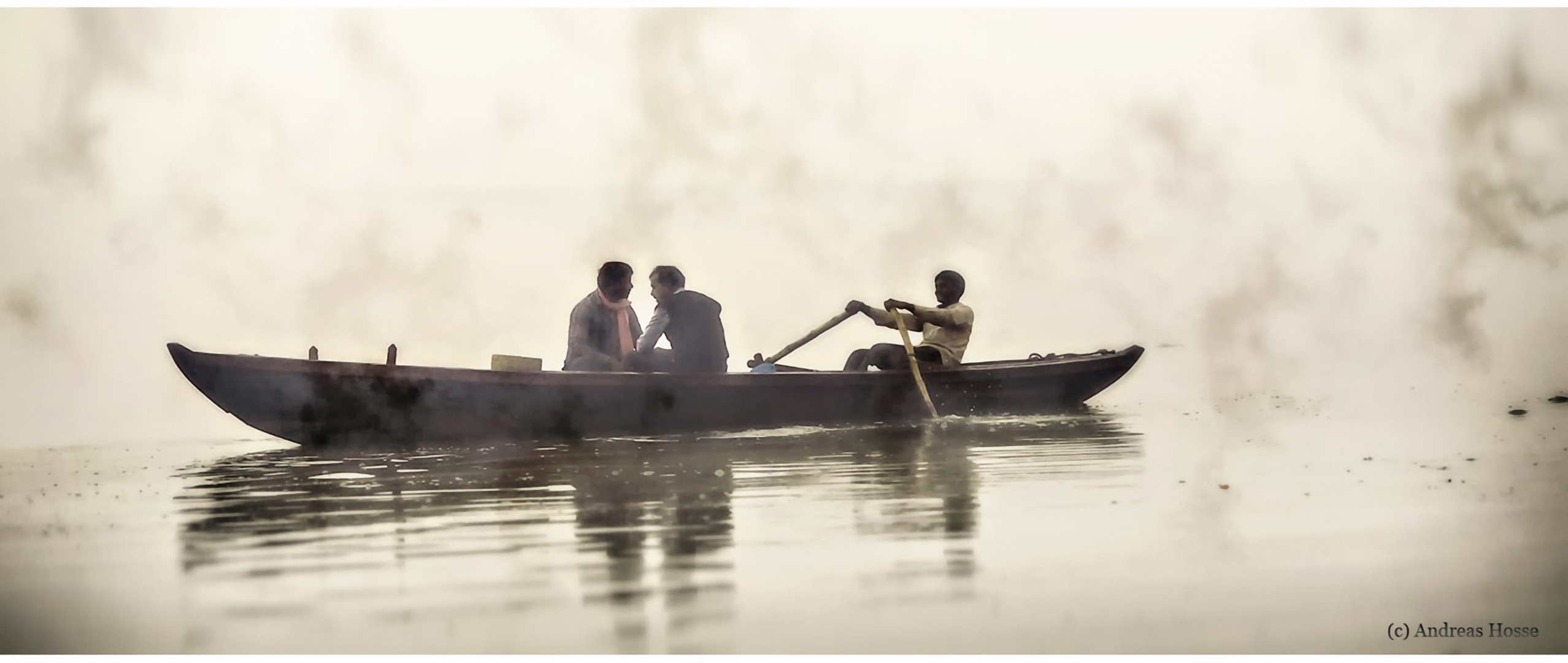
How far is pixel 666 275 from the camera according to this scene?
6555 millimetres

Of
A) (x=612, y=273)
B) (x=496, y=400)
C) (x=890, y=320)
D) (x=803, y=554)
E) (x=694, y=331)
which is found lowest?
(x=803, y=554)

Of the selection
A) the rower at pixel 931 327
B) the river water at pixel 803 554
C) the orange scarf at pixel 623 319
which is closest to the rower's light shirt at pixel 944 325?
the rower at pixel 931 327

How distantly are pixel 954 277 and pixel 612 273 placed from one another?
2.16m

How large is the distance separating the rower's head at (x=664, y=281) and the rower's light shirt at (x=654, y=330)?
0.23 ft

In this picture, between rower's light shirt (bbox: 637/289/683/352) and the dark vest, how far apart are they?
0.04 m

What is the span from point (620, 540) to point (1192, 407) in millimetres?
6331

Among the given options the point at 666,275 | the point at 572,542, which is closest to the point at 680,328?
the point at 666,275

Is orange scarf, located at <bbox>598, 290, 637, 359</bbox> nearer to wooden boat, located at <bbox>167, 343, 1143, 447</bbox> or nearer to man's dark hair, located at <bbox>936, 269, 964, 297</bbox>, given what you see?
wooden boat, located at <bbox>167, 343, 1143, 447</bbox>

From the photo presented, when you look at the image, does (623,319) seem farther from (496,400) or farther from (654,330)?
(496,400)

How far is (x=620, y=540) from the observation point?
3.32m

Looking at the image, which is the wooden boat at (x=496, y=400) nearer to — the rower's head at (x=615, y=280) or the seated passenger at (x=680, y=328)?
the seated passenger at (x=680, y=328)

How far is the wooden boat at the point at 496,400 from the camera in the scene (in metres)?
5.89

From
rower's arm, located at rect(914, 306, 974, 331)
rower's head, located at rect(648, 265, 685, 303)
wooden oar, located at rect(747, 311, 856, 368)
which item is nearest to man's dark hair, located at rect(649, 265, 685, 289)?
rower's head, located at rect(648, 265, 685, 303)

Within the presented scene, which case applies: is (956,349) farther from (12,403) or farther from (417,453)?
(12,403)
